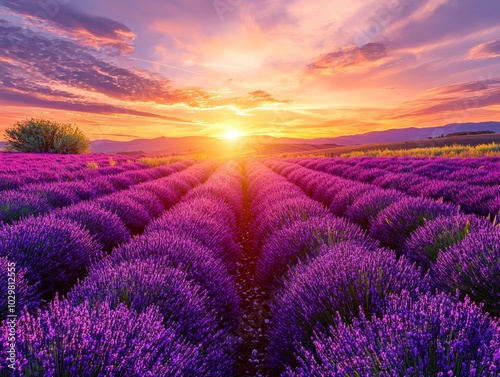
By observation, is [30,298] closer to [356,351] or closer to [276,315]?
[276,315]

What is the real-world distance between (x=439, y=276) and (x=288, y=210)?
2.43 m

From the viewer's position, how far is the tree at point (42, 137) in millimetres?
30766

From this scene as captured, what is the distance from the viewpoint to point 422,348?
132 cm

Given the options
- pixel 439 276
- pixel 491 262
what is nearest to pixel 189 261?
pixel 439 276

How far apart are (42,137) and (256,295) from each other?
33.3m

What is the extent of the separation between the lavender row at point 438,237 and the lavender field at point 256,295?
2cm

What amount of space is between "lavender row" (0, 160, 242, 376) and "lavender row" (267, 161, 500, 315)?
1729 millimetres

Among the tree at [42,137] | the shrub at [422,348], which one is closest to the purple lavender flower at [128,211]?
the shrub at [422,348]

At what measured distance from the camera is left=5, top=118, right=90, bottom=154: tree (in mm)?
30766

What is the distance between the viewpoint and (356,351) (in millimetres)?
1483

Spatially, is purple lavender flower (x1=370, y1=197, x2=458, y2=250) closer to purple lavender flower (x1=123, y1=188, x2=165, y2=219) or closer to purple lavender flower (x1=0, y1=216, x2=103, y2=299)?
purple lavender flower (x1=0, y1=216, x2=103, y2=299)

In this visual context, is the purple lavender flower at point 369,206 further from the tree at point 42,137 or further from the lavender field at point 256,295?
the tree at point 42,137

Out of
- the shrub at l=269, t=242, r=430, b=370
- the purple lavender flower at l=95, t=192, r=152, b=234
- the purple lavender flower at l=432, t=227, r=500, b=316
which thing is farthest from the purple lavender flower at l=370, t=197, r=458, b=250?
the purple lavender flower at l=95, t=192, r=152, b=234

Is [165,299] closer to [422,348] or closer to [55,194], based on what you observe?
[422,348]
